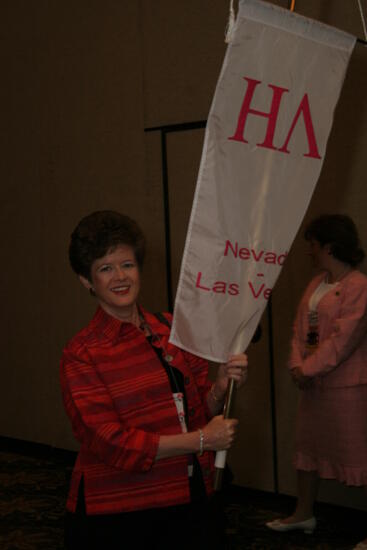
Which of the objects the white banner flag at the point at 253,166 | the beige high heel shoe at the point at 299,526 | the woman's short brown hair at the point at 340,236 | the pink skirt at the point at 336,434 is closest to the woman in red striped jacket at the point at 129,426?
the white banner flag at the point at 253,166

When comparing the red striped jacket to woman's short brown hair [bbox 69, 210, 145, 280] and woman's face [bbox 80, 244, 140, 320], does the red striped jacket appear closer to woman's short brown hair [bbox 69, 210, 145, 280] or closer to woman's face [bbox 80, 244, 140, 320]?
woman's face [bbox 80, 244, 140, 320]

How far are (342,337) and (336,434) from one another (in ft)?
1.56

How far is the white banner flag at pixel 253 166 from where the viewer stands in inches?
71.0

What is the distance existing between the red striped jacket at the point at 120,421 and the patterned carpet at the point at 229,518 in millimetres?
1729

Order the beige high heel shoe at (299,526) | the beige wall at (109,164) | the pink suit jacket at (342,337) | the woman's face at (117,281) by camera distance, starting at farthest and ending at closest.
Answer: the beige wall at (109,164), the beige high heel shoe at (299,526), the pink suit jacket at (342,337), the woman's face at (117,281)

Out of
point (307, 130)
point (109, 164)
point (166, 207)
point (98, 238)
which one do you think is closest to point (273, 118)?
point (307, 130)

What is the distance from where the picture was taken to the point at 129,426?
2.06 metres

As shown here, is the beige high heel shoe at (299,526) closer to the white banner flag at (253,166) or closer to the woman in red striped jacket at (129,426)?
the woman in red striped jacket at (129,426)

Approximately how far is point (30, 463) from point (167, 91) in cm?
277

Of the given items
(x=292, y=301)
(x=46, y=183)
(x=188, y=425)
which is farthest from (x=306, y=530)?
(x=46, y=183)

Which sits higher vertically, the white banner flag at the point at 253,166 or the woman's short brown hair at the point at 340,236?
the white banner flag at the point at 253,166

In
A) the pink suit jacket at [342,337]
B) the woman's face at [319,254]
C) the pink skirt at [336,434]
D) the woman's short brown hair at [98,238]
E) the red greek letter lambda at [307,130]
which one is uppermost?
the red greek letter lambda at [307,130]

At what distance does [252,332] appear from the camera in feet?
6.45

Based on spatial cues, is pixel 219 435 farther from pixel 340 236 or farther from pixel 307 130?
pixel 340 236
